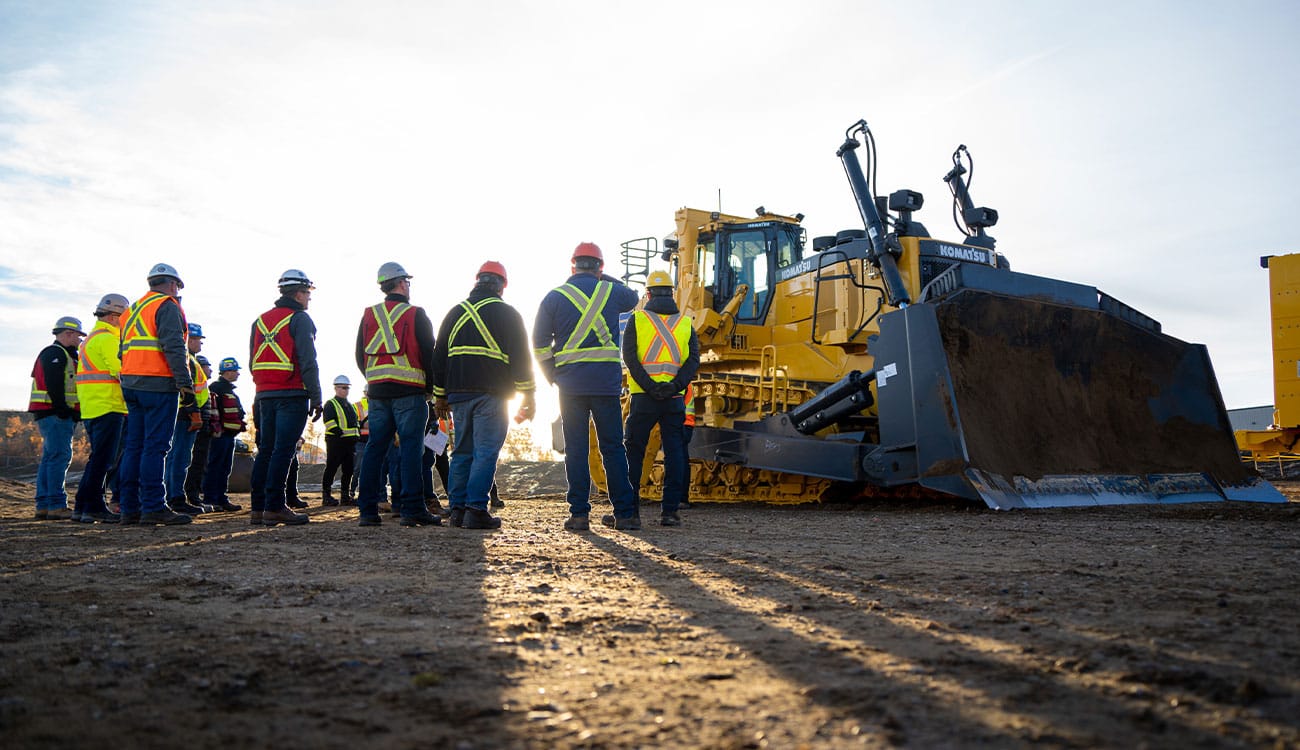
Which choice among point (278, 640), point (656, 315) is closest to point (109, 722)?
point (278, 640)

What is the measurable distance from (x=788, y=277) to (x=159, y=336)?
677 centimetres

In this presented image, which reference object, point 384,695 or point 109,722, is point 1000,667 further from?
point 109,722

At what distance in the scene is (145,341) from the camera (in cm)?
704

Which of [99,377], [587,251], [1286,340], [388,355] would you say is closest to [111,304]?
[99,377]

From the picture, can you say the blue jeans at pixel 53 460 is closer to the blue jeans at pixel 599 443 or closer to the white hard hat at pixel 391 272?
the white hard hat at pixel 391 272

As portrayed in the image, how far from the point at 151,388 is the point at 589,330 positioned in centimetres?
346

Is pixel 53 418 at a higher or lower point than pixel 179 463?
higher

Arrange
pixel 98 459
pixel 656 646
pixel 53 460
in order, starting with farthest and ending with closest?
pixel 53 460
pixel 98 459
pixel 656 646

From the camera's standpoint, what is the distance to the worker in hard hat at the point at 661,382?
22.5 ft

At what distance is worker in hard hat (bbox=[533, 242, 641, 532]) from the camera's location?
6227 mm

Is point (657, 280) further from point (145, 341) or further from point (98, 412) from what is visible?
point (98, 412)

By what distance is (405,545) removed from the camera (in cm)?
529

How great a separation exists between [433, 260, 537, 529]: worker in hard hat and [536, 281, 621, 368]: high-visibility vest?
17.9 inches

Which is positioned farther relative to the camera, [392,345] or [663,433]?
[663,433]
